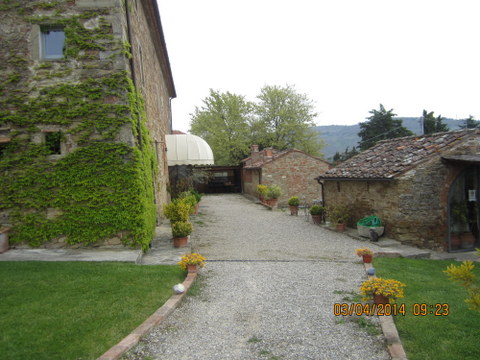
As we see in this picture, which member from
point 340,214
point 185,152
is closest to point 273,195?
point 185,152

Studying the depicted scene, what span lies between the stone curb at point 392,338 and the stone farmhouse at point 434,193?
25.3 feet

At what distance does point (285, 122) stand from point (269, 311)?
44.1m

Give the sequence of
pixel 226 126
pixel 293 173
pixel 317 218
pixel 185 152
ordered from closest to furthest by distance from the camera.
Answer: pixel 317 218
pixel 185 152
pixel 293 173
pixel 226 126

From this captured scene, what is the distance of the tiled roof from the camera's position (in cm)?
1302

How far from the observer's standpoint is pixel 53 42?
986cm

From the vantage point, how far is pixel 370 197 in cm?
1439

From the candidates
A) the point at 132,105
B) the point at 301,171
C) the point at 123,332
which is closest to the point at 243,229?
the point at 132,105

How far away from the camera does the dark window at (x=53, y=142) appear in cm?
971

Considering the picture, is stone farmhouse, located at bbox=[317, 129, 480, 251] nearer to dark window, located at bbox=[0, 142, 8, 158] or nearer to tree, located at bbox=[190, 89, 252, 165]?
dark window, located at bbox=[0, 142, 8, 158]

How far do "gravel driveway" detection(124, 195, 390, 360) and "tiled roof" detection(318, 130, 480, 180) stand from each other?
3.12 meters

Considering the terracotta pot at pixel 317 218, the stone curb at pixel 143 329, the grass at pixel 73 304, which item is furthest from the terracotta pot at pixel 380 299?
the terracotta pot at pixel 317 218

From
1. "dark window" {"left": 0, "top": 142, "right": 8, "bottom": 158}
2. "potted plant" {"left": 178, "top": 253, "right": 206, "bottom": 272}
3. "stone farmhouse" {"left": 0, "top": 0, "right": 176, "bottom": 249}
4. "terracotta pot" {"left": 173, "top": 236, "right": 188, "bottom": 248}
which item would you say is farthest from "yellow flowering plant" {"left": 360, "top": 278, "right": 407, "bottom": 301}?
"dark window" {"left": 0, "top": 142, "right": 8, "bottom": 158}

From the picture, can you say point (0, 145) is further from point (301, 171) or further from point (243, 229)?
point (301, 171)

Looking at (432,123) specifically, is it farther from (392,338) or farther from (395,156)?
(392,338)
